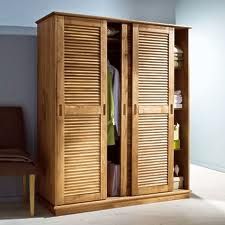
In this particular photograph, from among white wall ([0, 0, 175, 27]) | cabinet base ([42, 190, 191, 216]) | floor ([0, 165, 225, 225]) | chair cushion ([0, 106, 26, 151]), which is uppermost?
white wall ([0, 0, 175, 27])

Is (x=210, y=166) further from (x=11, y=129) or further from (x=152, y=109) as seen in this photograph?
(x=11, y=129)

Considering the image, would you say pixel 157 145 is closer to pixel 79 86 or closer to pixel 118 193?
pixel 118 193

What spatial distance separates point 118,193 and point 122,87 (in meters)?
1.00

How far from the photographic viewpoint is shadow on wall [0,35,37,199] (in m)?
3.98

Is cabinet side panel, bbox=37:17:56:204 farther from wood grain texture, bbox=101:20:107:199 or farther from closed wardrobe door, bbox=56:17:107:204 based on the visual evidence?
wood grain texture, bbox=101:20:107:199

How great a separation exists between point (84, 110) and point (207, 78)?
3.08 meters

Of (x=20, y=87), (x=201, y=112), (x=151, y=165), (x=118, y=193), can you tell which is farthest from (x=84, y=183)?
(x=201, y=112)

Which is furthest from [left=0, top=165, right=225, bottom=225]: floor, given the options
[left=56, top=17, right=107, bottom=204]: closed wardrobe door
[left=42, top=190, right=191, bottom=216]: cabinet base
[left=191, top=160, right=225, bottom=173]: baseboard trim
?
[left=191, top=160, right=225, bottom=173]: baseboard trim

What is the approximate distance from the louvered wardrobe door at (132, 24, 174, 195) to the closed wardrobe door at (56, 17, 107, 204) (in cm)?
34

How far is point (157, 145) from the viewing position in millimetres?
4066

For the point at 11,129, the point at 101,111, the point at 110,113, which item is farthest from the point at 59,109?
the point at 11,129

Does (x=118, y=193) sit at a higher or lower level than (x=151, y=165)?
lower

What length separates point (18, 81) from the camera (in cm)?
404

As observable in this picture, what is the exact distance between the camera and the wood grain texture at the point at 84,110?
11.8 ft
